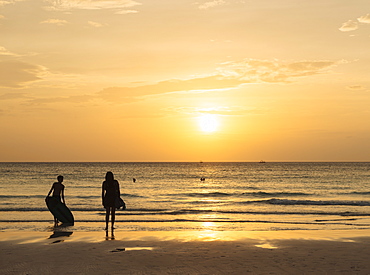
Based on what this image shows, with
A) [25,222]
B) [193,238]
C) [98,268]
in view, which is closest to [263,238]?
[193,238]

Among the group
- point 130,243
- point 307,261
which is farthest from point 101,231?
point 307,261

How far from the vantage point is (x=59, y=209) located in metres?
18.4

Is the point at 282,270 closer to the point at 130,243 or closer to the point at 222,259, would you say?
the point at 222,259

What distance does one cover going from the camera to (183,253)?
11.8 meters

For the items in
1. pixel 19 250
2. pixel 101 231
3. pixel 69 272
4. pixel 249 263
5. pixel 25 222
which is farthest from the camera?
pixel 25 222

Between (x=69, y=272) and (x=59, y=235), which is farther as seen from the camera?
(x=59, y=235)

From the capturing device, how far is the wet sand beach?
9.88 meters

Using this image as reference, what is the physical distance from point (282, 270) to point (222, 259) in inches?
67.4

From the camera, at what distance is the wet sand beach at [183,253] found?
32.4ft

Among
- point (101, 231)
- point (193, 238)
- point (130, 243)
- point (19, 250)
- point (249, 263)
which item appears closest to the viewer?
point (249, 263)

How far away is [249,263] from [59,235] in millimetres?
7674

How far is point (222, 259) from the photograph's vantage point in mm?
10984

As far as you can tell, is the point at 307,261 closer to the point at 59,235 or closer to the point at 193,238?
the point at 193,238

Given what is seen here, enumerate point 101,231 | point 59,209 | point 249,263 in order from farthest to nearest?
point 59,209 < point 101,231 < point 249,263
